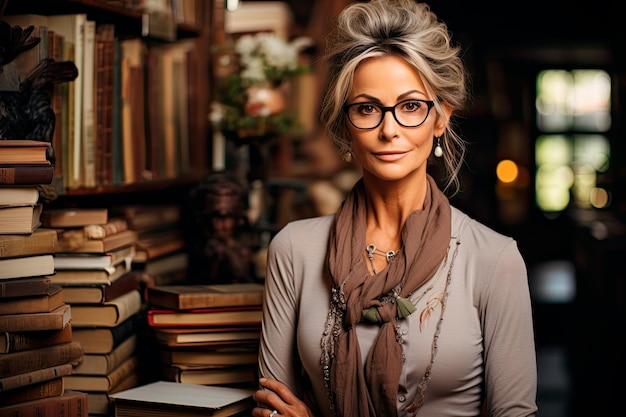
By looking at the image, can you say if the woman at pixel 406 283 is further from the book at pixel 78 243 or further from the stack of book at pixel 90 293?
the book at pixel 78 243

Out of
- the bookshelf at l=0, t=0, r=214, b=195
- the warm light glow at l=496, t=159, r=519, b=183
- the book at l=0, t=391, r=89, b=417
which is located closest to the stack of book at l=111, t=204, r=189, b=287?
the bookshelf at l=0, t=0, r=214, b=195

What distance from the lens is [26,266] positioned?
2.01 m

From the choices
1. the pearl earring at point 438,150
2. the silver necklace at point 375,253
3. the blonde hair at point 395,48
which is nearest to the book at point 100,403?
the silver necklace at point 375,253

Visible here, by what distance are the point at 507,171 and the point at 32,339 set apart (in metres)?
9.04

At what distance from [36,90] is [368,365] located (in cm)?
112

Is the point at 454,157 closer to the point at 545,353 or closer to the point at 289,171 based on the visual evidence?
the point at 289,171

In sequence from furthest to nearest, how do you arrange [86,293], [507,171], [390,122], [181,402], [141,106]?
[507,171], [141,106], [86,293], [181,402], [390,122]

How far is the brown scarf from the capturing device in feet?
6.25

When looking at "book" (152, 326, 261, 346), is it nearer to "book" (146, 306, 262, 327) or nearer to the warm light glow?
"book" (146, 306, 262, 327)

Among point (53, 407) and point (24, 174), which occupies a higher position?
point (24, 174)

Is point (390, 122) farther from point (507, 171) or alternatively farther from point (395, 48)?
point (507, 171)

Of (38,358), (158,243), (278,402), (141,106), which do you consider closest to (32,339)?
(38,358)

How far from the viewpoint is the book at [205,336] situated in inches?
94.2

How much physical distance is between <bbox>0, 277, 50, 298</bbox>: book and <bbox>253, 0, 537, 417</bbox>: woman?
60cm
